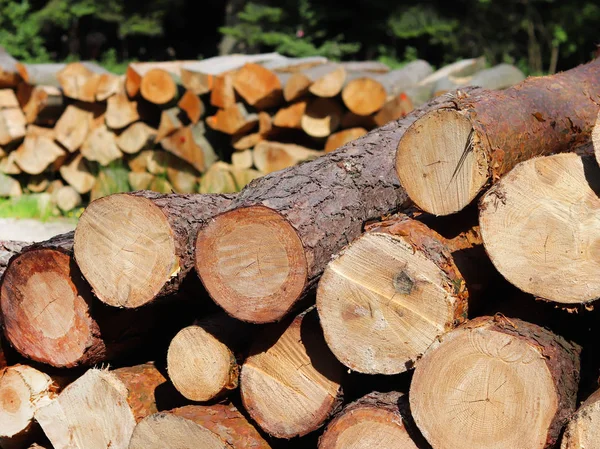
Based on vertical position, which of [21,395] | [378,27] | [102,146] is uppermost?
[21,395]

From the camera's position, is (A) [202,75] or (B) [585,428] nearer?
(B) [585,428]

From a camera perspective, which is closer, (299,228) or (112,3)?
(299,228)

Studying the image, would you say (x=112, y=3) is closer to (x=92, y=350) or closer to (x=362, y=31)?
(x=362, y=31)

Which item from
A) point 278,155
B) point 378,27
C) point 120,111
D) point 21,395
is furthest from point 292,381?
point 378,27

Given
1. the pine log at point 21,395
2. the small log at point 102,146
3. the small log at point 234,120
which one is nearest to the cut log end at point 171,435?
the pine log at point 21,395

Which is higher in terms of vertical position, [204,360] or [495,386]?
[495,386]

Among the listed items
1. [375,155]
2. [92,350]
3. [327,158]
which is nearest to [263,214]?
[327,158]

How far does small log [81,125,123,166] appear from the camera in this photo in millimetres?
7383

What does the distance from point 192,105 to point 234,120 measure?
0.46m

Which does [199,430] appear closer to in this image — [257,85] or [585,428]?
[585,428]

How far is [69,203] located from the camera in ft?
25.4

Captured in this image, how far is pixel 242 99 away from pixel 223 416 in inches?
163

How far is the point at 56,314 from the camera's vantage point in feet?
9.57

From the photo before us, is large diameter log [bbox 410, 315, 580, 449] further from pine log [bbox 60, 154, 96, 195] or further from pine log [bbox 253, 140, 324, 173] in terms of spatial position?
pine log [bbox 60, 154, 96, 195]
